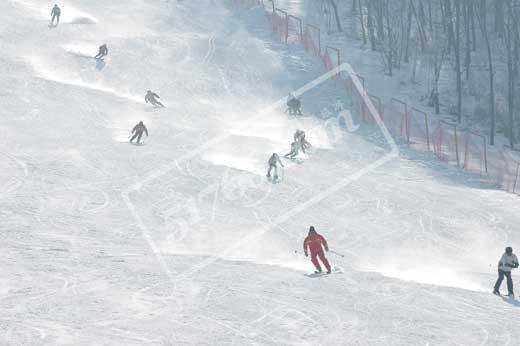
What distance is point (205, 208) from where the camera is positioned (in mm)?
26938

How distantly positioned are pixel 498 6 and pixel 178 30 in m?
21.2

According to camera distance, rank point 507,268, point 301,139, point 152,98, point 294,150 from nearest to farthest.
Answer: point 507,268, point 294,150, point 301,139, point 152,98

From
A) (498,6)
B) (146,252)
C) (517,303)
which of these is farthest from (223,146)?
(498,6)

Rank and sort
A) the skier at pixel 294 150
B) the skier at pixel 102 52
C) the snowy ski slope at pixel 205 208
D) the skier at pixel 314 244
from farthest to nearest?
the skier at pixel 102 52
the skier at pixel 294 150
the skier at pixel 314 244
the snowy ski slope at pixel 205 208

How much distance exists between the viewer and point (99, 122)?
3566 cm

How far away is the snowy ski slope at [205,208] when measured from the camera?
15789mm

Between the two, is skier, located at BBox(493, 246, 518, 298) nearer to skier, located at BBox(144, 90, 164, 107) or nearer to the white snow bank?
skier, located at BBox(144, 90, 164, 107)

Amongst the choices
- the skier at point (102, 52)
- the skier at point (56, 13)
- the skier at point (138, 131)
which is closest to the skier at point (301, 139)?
the skier at point (138, 131)

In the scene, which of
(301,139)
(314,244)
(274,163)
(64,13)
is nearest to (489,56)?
(301,139)

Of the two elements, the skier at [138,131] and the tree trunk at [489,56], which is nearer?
the skier at [138,131]

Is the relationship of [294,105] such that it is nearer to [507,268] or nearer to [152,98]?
[152,98]

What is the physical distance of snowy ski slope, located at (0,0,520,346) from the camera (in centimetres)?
1579

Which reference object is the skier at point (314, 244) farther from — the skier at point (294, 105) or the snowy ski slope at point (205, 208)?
the skier at point (294, 105)

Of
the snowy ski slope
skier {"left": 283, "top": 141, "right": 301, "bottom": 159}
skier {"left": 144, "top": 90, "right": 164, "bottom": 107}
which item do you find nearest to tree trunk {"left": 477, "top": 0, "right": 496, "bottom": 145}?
the snowy ski slope
